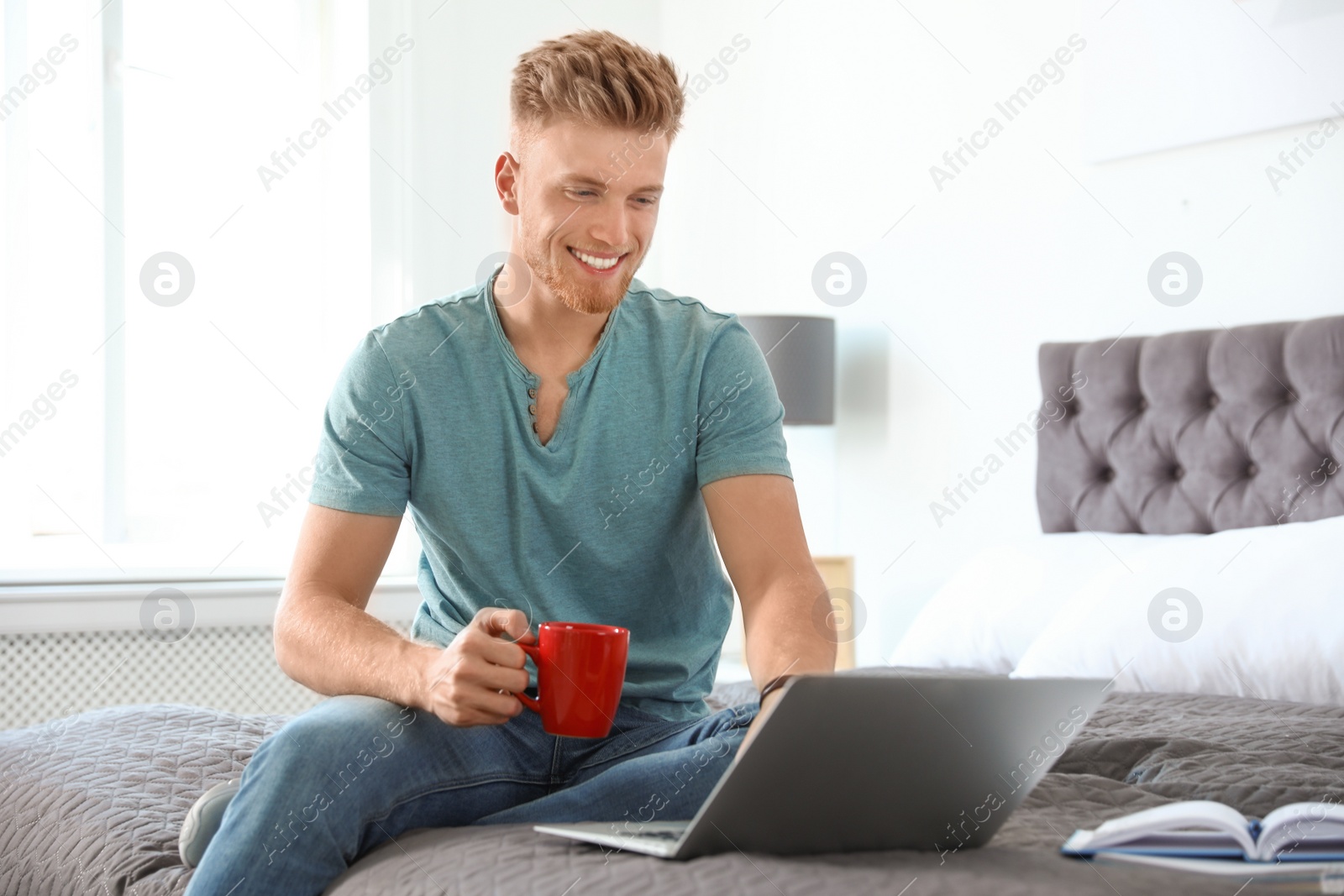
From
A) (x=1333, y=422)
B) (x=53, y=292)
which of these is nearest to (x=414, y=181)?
(x=53, y=292)

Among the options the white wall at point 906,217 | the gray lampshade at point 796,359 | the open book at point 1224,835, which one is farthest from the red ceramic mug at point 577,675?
the gray lampshade at point 796,359

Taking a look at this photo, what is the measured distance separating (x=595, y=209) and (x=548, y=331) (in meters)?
0.15

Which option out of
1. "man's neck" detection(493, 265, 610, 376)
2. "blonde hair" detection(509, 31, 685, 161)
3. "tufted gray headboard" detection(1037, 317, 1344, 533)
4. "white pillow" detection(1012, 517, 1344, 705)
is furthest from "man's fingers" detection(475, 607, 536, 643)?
"tufted gray headboard" detection(1037, 317, 1344, 533)

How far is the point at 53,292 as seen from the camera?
2.98 m

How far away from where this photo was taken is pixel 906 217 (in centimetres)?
292

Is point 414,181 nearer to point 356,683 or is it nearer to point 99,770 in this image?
point 99,770

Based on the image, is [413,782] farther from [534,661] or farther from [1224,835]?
[1224,835]

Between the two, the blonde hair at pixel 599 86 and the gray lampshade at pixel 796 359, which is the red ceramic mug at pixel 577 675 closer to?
the blonde hair at pixel 599 86

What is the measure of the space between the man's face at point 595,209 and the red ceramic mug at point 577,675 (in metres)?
0.51

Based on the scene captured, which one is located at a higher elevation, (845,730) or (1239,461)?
(1239,461)

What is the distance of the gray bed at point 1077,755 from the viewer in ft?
2.78

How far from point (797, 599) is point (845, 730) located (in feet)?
1.52

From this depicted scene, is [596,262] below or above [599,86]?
below

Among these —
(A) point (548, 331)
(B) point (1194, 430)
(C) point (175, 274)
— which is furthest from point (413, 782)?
(C) point (175, 274)
